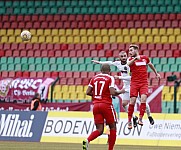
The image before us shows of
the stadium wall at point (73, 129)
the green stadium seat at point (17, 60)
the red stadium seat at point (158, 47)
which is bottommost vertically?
the stadium wall at point (73, 129)

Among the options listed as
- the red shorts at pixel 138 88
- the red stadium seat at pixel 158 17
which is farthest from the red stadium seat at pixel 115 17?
the red shorts at pixel 138 88

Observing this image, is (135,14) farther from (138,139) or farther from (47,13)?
(138,139)

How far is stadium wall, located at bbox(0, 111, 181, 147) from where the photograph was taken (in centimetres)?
1950

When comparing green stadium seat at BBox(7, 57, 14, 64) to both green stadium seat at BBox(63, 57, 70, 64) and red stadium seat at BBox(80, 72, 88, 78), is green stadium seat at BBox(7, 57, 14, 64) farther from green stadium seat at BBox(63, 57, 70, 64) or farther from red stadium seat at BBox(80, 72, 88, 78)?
red stadium seat at BBox(80, 72, 88, 78)

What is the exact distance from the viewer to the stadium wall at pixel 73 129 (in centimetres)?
1950

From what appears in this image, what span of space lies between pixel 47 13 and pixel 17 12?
58.9 inches

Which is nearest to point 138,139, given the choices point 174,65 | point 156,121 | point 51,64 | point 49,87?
point 156,121

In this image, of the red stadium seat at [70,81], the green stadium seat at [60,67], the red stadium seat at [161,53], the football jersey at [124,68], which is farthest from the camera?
the green stadium seat at [60,67]

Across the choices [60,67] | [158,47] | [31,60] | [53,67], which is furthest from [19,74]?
[158,47]

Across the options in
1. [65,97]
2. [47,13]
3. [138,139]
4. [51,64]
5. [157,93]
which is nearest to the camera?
[138,139]

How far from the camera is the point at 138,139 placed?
19609mm

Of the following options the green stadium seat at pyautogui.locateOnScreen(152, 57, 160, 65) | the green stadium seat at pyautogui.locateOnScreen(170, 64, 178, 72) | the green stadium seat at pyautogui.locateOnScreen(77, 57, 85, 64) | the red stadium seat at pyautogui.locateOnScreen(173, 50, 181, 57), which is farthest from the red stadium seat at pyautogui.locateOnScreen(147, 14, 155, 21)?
the green stadium seat at pyautogui.locateOnScreen(77, 57, 85, 64)

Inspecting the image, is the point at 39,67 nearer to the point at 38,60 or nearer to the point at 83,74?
the point at 38,60

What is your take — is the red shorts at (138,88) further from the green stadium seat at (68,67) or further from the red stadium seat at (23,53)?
the red stadium seat at (23,53)
